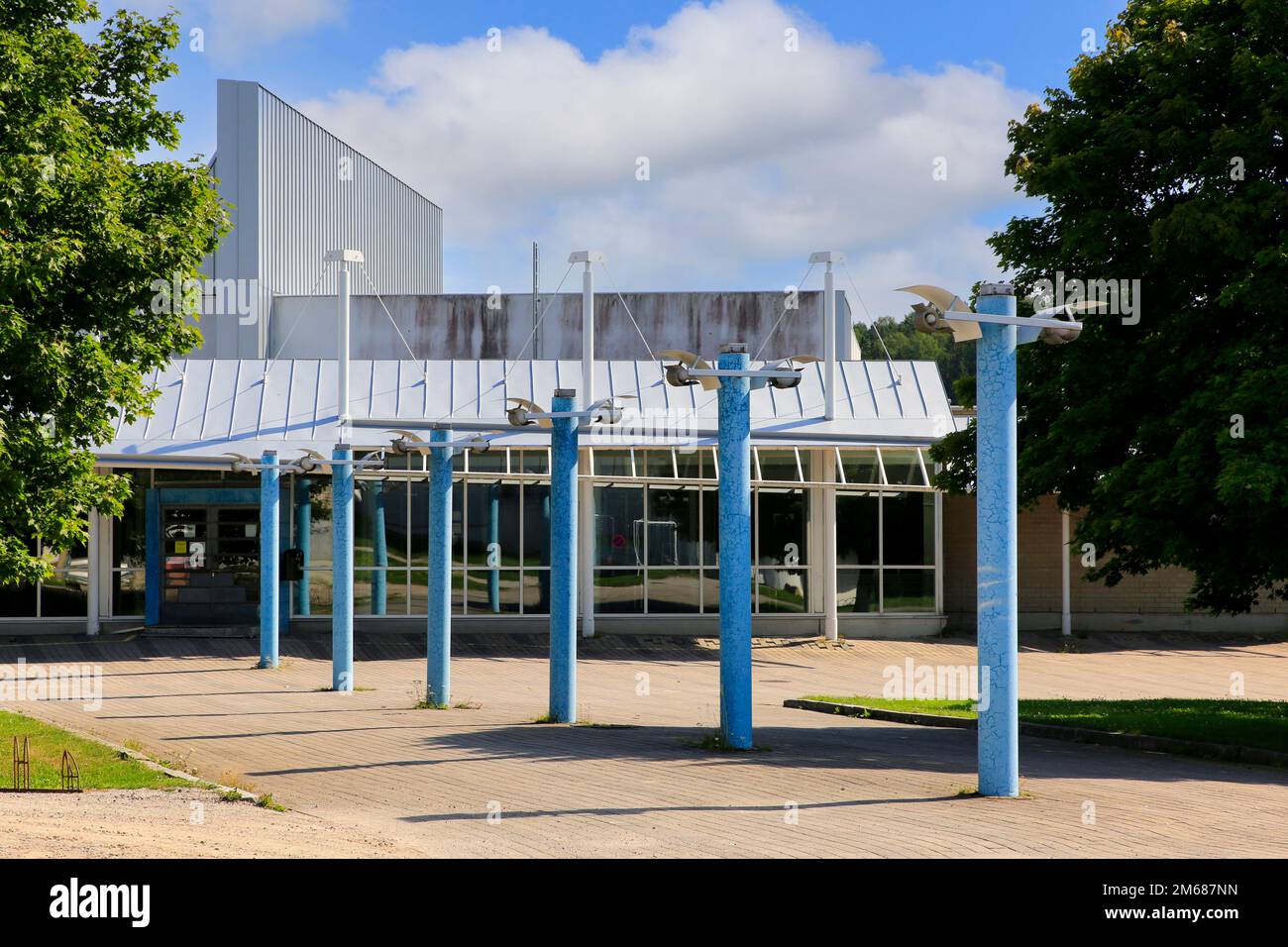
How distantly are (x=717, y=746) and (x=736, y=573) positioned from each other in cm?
169

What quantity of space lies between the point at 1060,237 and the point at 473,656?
13.5 m

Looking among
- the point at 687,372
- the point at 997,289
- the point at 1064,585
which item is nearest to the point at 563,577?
the point at 687,372

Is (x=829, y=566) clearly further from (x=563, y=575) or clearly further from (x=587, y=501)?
(x=563, y=575)

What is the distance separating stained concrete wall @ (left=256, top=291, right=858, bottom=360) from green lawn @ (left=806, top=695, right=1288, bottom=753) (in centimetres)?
2270

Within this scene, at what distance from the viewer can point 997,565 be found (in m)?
10.9

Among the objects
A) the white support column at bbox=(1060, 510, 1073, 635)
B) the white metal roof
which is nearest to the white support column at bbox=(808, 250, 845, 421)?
the white metal roof

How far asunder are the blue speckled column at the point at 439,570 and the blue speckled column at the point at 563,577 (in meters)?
2.14

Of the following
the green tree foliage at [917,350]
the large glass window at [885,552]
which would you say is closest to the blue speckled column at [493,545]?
the large glass window at [885,552]

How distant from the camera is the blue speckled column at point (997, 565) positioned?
10.9 metres

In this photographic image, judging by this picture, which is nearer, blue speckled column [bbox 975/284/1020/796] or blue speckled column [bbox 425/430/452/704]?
blue speckled column [bbox 975/284/1020/796]

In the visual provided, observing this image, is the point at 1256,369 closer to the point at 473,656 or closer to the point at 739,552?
the point at 739,552

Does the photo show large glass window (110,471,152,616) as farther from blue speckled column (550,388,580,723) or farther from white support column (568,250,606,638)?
blue speckled column (550,388,580,723)

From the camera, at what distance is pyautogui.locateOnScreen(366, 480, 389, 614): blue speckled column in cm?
2812
